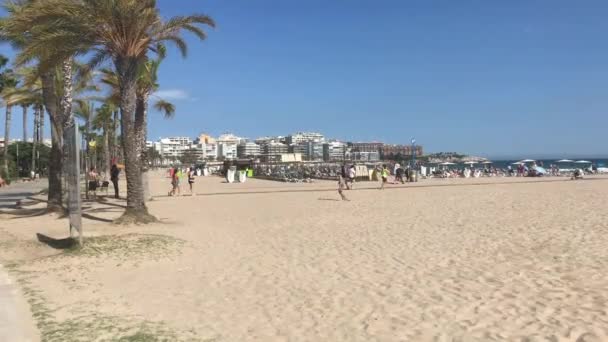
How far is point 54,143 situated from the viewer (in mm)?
17156

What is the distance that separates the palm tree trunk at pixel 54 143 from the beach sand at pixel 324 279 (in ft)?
6.93

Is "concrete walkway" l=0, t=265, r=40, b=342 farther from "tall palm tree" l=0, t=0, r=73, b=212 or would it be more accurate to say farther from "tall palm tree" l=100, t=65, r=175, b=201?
"tall palm tree" l=100, t=65, r=175, b=201

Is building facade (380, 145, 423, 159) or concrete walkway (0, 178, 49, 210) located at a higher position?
building facade (380, 145, 423, 159)

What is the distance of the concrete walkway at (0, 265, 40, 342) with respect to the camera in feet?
15.9

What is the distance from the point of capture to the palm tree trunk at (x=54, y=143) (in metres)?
16.5

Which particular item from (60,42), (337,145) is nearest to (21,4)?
(60,42)

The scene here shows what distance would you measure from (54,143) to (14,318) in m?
13.0

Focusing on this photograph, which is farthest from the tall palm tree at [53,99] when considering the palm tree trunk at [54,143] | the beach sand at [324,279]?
the beach sand at [324,279]

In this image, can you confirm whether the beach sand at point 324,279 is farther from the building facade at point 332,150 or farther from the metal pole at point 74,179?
the building facade at point 332,150

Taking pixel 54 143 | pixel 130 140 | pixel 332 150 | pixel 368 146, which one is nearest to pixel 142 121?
pixel 54 143

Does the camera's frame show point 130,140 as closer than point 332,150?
Yes

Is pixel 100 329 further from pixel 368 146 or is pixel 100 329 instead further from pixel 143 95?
pixel 368 146

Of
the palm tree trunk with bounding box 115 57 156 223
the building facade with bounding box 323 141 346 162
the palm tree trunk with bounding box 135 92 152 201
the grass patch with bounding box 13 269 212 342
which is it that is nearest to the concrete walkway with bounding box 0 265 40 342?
the grass patch with bounding box 13 269 212 342

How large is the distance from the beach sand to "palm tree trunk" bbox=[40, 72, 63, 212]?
2111 millimetres
